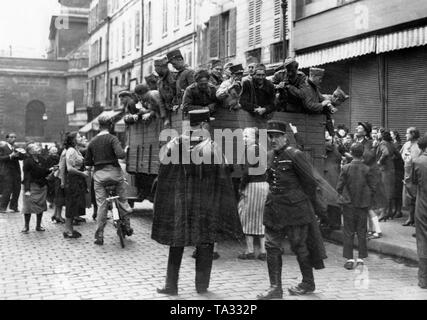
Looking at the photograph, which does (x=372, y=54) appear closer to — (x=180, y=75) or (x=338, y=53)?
(x=338, y=53)

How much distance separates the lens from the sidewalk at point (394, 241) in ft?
25.6

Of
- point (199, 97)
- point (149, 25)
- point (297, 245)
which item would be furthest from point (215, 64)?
point (149, 25)

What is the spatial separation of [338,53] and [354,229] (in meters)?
8.56

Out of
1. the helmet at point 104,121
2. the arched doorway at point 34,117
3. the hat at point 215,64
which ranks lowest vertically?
the helmet at point 104,121

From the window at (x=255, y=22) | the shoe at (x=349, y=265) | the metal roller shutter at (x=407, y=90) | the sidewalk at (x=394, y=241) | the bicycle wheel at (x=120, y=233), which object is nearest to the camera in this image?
the shoe at (x=349, y=265)

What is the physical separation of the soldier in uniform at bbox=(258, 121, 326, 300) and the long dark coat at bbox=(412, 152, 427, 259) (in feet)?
4.55

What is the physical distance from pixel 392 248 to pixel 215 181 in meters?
3.73

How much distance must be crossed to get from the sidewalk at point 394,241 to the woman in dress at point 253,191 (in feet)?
6.73

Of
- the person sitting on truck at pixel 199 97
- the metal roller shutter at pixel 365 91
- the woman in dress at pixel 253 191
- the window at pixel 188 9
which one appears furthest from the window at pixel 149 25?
the woman in dress at pixel 253 191

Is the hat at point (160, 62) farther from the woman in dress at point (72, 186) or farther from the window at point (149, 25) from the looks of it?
the window at point (149, 25)

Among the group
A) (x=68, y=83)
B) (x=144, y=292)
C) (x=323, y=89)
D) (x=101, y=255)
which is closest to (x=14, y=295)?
(x=144, y=292)

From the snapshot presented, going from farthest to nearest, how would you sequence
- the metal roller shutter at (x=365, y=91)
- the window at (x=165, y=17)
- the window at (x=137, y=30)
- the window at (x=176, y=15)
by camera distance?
the window at (x=137, y=30) < the window at (x=165, y=17) < the window at (x=176, y=15) < the metal roller shutter at (x=365, y=91)

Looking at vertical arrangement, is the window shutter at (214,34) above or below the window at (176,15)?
below

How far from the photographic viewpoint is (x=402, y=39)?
1263 centimetres
